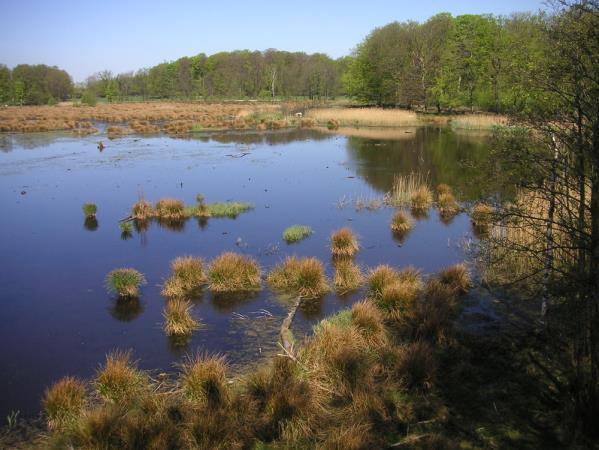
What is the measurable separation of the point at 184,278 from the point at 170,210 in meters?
6.72

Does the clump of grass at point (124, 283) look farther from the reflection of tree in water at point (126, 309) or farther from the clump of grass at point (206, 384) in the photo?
the clump of grass at point (206, 384)

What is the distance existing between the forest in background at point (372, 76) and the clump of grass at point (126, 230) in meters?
11.5

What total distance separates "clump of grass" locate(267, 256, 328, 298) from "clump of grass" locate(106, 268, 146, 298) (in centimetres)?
278

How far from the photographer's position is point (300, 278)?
975cm

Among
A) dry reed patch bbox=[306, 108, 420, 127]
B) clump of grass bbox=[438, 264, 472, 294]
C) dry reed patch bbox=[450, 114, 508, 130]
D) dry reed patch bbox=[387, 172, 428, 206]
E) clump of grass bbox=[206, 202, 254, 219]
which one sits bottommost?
clump of grass bbox=[438, 264, 472, 294]

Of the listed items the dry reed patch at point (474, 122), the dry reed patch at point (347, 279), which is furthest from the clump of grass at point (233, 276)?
the dry reed patch at point (474, 122)

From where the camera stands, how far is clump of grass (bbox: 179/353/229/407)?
5.91 metres

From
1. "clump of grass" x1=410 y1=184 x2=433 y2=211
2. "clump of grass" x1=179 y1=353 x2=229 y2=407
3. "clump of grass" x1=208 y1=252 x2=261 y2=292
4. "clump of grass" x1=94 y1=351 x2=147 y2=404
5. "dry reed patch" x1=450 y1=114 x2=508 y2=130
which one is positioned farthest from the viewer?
"dry reed patch" x1=450 y1=114 x2=508 y2=130

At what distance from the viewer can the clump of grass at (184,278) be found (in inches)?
386

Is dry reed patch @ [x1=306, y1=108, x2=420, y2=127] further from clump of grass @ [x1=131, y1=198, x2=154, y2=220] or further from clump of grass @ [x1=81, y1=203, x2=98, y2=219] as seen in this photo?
clump of grass @ [x1=81, y1=203, x2=98, y2=219]

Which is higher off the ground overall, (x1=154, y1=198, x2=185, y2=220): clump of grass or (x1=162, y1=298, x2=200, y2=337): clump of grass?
(x1=154, y1=198, x2=185, y2=220): clump of grass

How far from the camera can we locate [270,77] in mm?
89062

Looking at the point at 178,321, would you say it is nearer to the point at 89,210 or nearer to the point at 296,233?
the point at 296,233

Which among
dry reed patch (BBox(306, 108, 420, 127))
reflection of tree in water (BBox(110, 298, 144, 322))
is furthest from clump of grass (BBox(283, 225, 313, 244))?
dry reed patch (BBox(306, 108, 420, 127))
